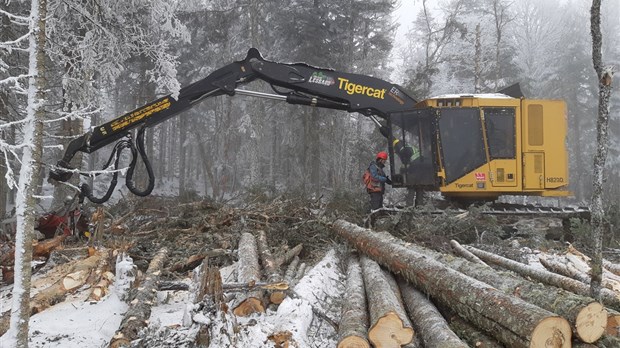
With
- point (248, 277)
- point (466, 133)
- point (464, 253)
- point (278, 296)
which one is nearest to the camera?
point (278, 296)

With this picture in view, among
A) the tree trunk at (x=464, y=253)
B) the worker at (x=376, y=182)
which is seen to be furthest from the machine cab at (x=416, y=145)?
the tree trunk at (x=464, y=253)

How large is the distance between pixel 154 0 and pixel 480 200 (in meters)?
8.24

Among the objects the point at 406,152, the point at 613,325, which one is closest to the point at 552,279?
the point at 613,325

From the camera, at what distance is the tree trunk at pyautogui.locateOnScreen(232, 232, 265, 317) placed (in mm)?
4555

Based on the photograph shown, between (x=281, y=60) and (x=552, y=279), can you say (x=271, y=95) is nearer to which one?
(x=552, y=279)

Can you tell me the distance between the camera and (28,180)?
13.1 feet

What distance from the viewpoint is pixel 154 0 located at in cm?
973

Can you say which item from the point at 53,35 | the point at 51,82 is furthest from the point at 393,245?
the point at 51,82

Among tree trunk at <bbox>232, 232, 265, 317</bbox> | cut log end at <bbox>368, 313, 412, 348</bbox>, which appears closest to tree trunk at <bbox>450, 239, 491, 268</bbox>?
tree trunk at <bbox>232, 232, 265, 317</bbox>

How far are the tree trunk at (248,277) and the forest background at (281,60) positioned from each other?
1990mm

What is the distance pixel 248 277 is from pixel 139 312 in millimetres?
1221

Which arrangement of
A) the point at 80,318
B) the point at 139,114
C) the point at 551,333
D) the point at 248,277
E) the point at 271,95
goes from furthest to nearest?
the point at 271,95 < the point at 139,114 < the point at 248,277 < the point at 80,318 < the point at 551,333

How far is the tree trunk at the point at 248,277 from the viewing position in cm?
455

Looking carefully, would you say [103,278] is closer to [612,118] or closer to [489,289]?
[489,289]
